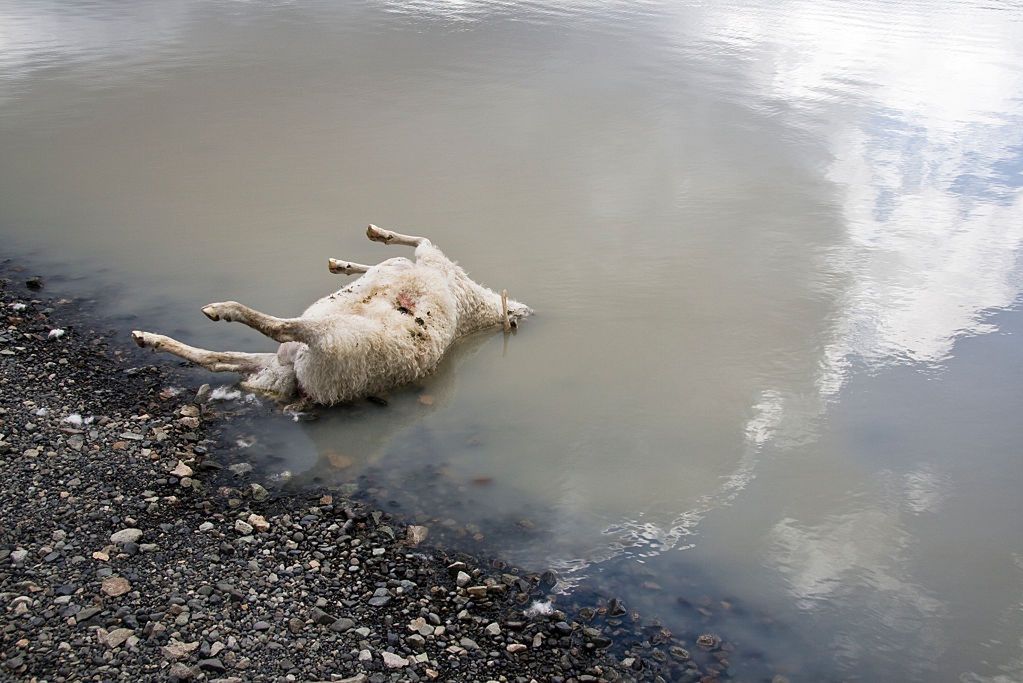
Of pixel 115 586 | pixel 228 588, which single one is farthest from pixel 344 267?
pixel 115 586

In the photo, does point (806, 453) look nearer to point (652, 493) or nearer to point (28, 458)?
point (652, 493)

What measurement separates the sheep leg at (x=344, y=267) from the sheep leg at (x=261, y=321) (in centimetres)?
121

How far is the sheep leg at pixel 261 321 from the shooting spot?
208 inches

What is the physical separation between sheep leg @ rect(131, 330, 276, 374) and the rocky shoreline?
526mm

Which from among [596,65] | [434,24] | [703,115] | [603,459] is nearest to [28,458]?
[603,459]

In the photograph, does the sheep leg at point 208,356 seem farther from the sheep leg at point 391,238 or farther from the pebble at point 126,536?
the pebble at point 126,536

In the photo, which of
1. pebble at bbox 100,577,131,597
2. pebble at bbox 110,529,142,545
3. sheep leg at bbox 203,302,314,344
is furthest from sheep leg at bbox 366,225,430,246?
pebble at bbox 100,577,131,597

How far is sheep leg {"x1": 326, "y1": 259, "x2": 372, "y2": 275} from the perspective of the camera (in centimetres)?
647

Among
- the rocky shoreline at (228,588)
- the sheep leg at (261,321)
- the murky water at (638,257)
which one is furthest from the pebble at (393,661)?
the sheep leg at (261,321)

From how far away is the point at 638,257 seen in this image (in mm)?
7590

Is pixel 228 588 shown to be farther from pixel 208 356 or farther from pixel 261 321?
pixel 208 356

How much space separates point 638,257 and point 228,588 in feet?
14.9

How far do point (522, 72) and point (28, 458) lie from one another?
7920 mm

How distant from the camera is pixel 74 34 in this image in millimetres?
12125
